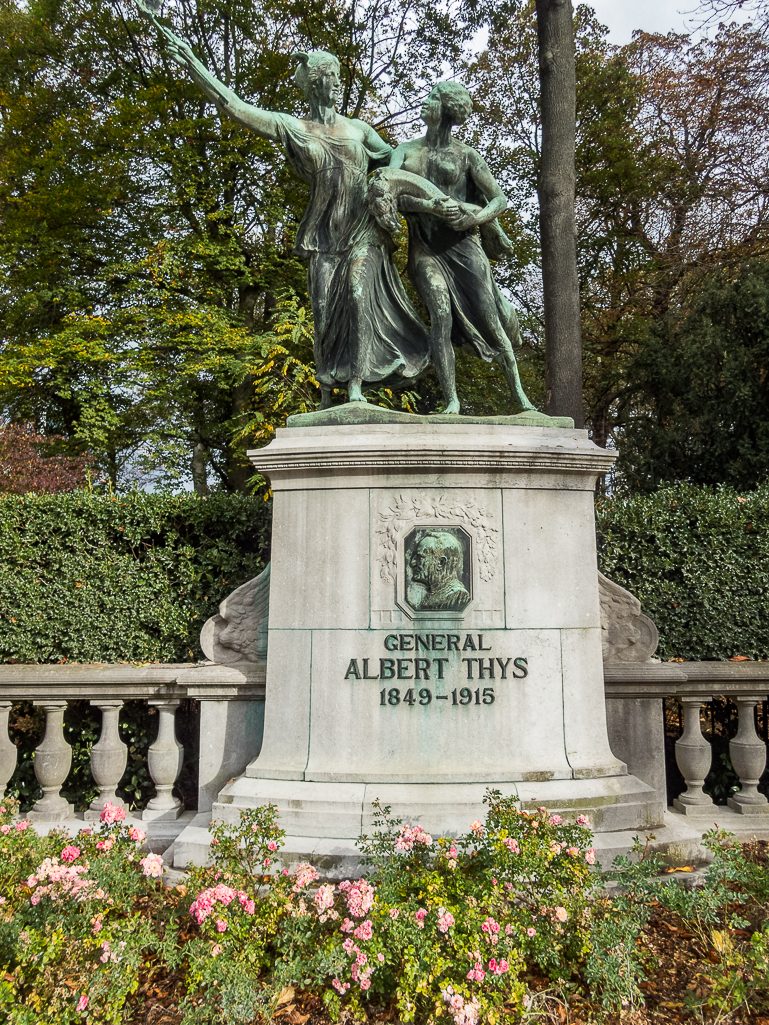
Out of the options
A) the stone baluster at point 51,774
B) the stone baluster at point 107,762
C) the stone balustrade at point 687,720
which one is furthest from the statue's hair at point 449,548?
the stone baluster at point 51,774

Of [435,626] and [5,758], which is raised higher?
[435,626]

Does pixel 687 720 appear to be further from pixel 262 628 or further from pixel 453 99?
pixel 453 99

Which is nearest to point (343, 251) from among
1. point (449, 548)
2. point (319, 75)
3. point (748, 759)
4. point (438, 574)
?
point (319, 75)

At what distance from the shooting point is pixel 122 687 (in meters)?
4.98

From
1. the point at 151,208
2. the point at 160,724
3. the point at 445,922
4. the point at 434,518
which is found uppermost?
the point at 151,208

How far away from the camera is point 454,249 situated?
5293 millimetres

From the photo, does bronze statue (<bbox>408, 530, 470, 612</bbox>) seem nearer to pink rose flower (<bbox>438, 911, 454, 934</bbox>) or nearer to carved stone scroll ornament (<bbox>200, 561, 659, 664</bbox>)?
carved stone scroll ornament (<bbox>200, 561, 659, 664</bbox>)

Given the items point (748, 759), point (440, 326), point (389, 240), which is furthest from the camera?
point (389, 240)

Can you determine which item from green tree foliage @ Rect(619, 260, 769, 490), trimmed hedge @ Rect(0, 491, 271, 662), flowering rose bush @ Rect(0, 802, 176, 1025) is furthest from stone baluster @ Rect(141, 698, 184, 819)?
green tree foliage @ Rect(619, 260, 769, 490)

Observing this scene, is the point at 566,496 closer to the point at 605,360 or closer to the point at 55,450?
the point at 55,450

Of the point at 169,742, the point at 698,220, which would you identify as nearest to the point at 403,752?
the point at 169,742

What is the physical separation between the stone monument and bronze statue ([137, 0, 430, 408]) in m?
0.04

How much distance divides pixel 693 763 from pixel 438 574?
2.20 meters

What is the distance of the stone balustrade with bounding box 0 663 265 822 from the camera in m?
4.76
